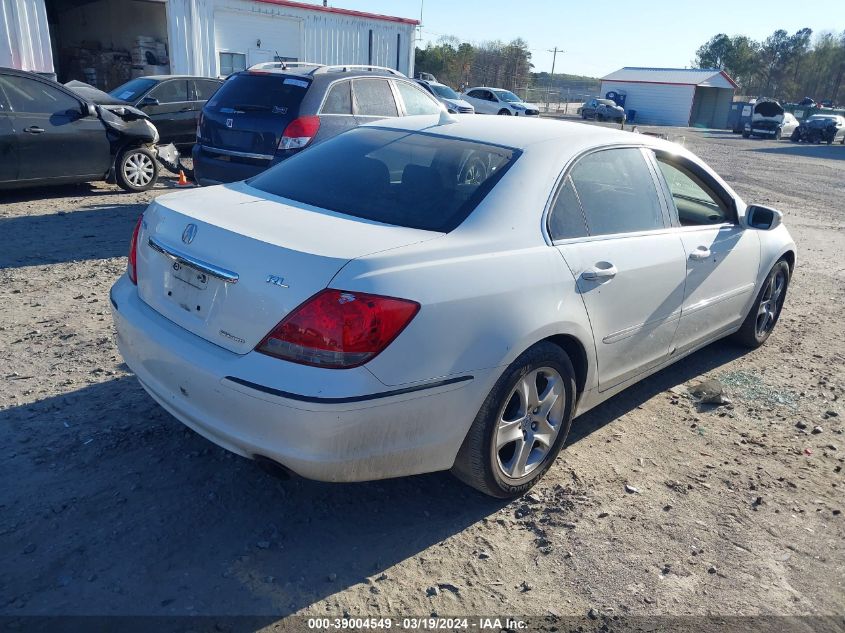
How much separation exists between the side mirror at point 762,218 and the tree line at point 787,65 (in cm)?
8998

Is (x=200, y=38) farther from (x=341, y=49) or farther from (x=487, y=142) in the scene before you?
(x=487, y=142)

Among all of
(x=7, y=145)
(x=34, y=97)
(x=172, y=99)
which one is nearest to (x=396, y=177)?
(x=7, y=145)

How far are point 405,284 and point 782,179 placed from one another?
768 inches

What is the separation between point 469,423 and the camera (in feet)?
9.52

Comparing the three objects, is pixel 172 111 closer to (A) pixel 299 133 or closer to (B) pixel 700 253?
(A) pixel 299 133

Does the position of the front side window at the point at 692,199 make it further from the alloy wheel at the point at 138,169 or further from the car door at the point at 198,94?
the car door at the point at 198,94

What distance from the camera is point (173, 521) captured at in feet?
9.75

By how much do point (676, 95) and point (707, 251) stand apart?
55.7 metres

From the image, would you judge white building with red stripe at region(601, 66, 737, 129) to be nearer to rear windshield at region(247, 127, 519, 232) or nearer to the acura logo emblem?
rear windshield at region(247, 127, 519, 232)

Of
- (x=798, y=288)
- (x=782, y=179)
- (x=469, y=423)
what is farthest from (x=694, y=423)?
(x=782, y=179)

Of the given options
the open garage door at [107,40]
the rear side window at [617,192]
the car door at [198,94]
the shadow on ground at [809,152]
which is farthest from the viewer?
the shadow on ground at [809,152]

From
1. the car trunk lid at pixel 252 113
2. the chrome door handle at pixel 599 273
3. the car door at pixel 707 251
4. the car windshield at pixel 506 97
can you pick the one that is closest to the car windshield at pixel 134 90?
the car trunk lid at pixel 252 113

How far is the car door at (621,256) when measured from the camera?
3365mm

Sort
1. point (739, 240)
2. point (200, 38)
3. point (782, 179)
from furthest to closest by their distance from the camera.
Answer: point (200, 38) → point (782, 179) → point (739, 240)
